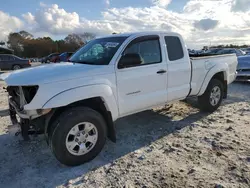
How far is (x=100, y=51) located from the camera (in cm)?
448

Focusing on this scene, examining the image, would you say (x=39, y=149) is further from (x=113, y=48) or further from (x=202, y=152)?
(x=202, y=152)

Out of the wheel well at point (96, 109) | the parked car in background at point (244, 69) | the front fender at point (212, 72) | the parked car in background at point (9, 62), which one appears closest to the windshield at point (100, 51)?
the wheel well at point (96, 109)

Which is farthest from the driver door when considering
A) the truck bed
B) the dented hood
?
the truck bed

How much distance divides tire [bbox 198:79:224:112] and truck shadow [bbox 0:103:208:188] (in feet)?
0.74

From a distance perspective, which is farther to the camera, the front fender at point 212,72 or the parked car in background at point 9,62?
the parked car in background at point 9,62

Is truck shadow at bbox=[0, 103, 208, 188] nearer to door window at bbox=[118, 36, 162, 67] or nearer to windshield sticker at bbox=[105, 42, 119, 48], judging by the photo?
door window at bbox=[118, 36, 162, 67]

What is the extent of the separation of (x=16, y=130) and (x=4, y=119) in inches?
95.1

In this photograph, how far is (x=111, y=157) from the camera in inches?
157

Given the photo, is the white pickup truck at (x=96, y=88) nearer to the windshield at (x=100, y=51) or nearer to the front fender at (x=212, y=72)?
the windshield at (x=100, y=51)

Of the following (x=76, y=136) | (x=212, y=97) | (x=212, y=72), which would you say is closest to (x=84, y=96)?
(x=76, y=136)

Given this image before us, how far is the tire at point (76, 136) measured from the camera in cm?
348

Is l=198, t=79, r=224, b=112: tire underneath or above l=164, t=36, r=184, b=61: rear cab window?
underneath

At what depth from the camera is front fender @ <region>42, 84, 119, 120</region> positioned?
3.37 metres

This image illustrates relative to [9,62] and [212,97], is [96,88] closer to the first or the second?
[212,97]
